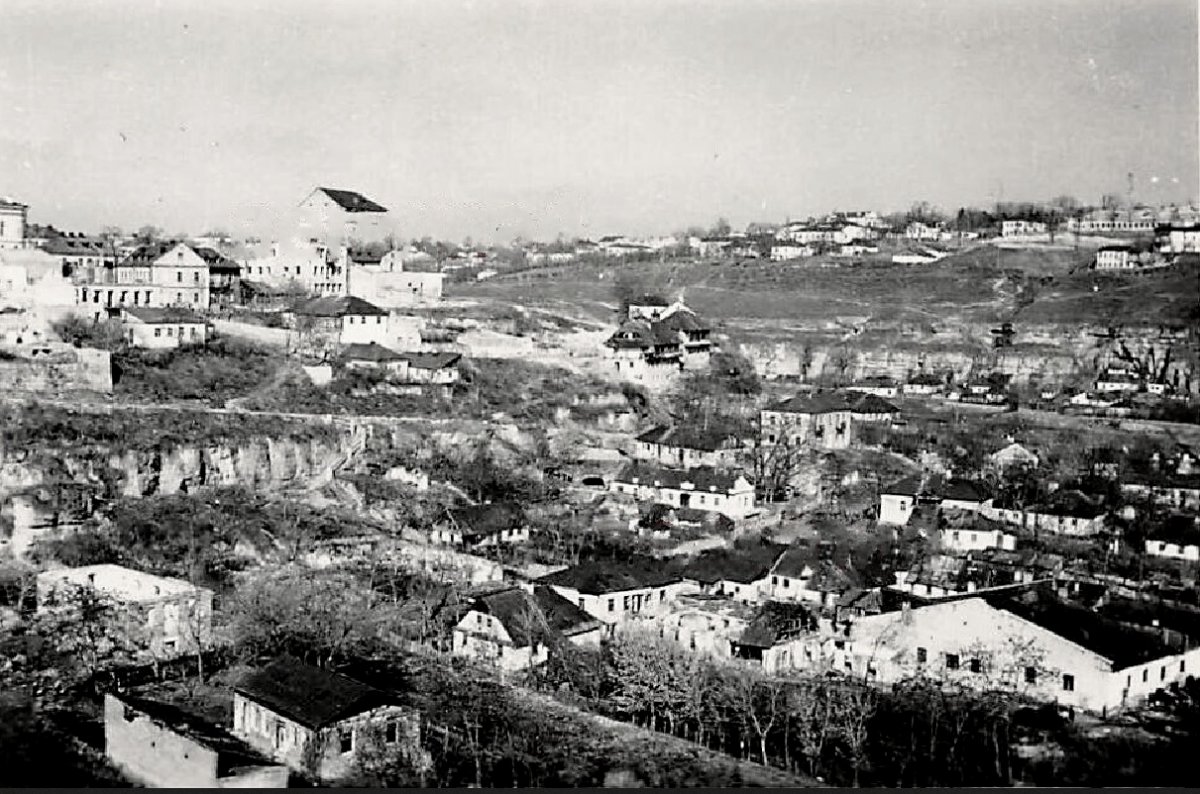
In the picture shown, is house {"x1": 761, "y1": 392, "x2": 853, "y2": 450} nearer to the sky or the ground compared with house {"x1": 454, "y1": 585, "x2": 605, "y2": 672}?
nearer to the sky

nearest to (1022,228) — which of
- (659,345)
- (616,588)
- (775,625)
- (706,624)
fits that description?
(659,345)

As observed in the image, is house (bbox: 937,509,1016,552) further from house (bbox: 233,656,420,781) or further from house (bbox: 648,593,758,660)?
house (bbox: 233,656,420,781)

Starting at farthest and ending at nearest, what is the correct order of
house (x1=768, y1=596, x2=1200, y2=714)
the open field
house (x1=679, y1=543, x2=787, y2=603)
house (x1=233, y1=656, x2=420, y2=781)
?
the open field → house (x1=679, y1=543, x2=787, y2=603) → house (x1=768, y1=596, x2=1200, y2=714) → house (x1=233, y1=656, x2=420, y2=781)

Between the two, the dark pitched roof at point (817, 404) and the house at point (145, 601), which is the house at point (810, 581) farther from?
the dark pitched roof at point (817, 404)

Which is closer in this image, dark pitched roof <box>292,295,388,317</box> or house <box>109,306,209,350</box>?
Result: house <box>109,306,209,350</box>

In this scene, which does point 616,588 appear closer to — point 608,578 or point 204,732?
point 608,578

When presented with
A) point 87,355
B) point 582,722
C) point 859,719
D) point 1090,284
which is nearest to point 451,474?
point 87,355

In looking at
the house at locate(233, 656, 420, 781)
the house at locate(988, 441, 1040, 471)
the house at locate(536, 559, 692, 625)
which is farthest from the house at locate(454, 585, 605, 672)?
the house at locate(988, 441, 1040, 471)

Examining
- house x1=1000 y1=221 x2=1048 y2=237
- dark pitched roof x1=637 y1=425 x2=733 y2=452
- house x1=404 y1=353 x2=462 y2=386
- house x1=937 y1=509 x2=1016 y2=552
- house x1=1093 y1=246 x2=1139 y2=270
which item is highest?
house x1=1000 y1=221 x2=1048 y2=237

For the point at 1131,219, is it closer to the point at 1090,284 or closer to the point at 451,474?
the point at 1090,284
